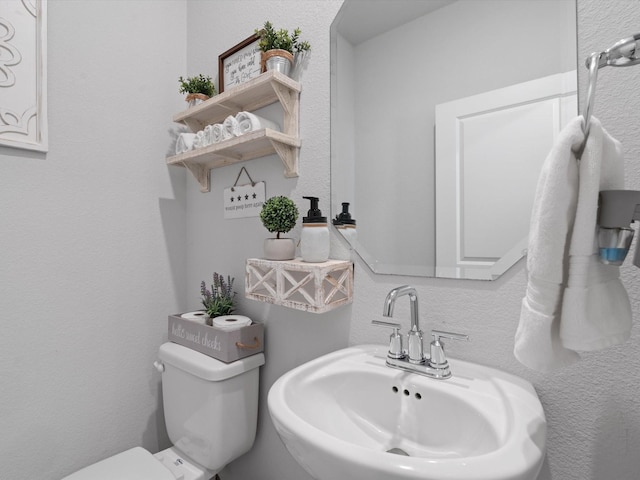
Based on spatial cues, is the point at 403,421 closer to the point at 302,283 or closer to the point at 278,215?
the point at 302,283

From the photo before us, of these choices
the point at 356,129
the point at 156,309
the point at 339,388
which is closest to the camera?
the point at 339,388

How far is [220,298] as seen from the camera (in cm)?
119

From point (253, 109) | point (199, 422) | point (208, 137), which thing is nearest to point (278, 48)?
point (253, 109)

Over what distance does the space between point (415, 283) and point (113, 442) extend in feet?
4.13

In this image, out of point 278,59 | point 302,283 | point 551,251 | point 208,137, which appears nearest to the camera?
point 551,251

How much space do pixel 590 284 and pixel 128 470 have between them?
129cm

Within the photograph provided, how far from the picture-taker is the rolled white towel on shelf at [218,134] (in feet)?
3.51

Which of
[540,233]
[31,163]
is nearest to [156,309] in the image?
[31,163]

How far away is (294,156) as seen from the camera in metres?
1.04

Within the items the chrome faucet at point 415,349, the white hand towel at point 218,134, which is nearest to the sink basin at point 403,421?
the chrome faucet at point 415,349

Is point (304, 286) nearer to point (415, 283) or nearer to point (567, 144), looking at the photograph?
point (415, 283)

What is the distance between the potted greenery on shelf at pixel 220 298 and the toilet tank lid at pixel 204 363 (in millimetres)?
126

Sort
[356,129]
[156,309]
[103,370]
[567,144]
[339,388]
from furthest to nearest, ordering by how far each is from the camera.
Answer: [156,309] → [103,370] → [356,129] → [339,388] → [567,144]

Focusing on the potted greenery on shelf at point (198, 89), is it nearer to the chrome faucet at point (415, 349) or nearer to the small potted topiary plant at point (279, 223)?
the small potted topiary plant at point (279, 223)
